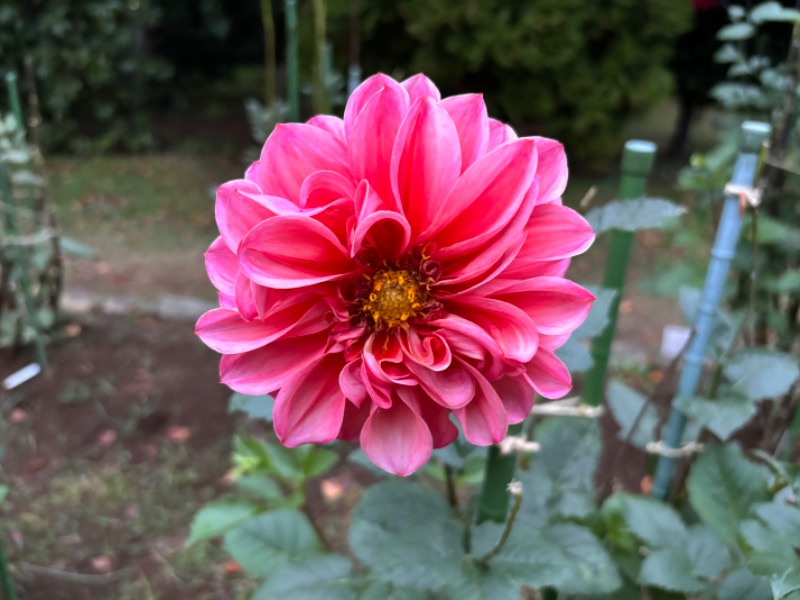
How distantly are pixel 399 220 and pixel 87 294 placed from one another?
2804mm

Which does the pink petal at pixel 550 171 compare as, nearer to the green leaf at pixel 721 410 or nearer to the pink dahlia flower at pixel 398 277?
the pink dahlia flower at pixel 398 277

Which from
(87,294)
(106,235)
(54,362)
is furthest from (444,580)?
(106,235)

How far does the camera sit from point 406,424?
0.54 metres

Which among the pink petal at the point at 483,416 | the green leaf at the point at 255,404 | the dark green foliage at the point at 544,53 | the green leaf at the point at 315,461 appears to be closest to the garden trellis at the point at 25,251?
the green leaf at the point at 315,461

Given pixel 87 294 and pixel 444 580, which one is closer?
pixel 444 580

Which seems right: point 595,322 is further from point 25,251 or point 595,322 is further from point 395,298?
point 25,251

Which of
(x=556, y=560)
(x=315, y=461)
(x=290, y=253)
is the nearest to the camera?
(x=290, y=253)

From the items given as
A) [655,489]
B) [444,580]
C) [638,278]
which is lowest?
[638,278]

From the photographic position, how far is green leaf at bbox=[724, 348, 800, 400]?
0.95m

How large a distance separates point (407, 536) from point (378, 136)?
42cm

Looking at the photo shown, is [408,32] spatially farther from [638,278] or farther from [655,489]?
[655,489]

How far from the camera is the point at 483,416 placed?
1.76 feet

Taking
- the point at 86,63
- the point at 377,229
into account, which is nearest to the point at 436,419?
the point at 377,229

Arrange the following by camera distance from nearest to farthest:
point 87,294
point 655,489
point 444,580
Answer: point 444,580, point 655,489, point 87,294
